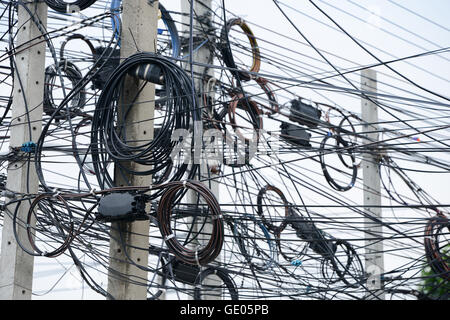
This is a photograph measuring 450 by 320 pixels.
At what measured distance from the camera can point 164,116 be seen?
5.19m

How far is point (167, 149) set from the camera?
5.13m

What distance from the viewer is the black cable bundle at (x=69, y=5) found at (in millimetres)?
6445

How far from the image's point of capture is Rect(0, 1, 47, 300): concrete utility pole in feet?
20.1

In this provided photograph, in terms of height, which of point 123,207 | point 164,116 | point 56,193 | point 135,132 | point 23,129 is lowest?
point 123,207

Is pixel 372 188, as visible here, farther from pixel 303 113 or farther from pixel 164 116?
pixel 164 116

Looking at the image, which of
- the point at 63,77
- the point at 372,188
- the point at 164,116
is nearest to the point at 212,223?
the point at 164,116

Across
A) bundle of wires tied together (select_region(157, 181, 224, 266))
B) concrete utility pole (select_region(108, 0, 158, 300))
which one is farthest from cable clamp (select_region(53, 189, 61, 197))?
bundle of wires tied together (select_region(157, 181, 224, 266))

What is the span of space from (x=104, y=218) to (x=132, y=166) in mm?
513

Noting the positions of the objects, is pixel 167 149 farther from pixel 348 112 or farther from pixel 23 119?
pixel 348 112

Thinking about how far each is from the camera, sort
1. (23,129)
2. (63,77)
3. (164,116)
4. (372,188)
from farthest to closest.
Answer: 1. (372,188)
2. (63,77)
3. (23,129)
4. (164,116)

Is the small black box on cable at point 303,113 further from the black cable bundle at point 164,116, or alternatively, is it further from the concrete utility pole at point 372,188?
the black cable bundle at point 164,116

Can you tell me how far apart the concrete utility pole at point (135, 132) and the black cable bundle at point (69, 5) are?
1.29 metres

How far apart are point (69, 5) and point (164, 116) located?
6.90 ft

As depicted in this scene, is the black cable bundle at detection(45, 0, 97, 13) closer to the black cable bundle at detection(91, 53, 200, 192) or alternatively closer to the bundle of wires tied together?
the black cable bundle at detection(91, 53, 200, 192)
